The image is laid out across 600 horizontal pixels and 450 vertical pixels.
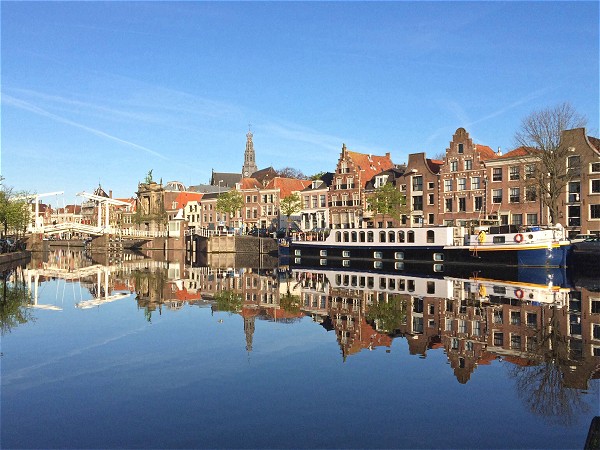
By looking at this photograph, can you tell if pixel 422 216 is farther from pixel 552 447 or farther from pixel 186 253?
pixel 552 447

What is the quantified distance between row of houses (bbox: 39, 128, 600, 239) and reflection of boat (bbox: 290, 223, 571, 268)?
873 centimetres

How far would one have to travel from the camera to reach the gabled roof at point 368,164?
261 feet

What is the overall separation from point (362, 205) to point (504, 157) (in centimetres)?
2219

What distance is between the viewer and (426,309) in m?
25.5

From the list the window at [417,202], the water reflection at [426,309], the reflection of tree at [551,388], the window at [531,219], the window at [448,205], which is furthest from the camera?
the window at [417,202]

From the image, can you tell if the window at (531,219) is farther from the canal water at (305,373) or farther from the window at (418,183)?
the canal water at (305,373)

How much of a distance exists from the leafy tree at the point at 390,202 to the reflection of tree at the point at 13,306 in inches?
1667

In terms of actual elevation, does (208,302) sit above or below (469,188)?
below

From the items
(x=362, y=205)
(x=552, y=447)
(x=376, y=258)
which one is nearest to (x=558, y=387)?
(x=552, y=447)

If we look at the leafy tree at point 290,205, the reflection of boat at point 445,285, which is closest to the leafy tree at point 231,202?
the leafy tree at point 290,205

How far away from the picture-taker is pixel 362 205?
78.3 metres

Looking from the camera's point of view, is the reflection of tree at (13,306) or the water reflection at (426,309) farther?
the reflection of tree at (13,306)

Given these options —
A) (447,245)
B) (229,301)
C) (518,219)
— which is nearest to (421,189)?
(518,219)

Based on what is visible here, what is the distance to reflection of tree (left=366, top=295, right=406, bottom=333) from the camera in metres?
21.8
